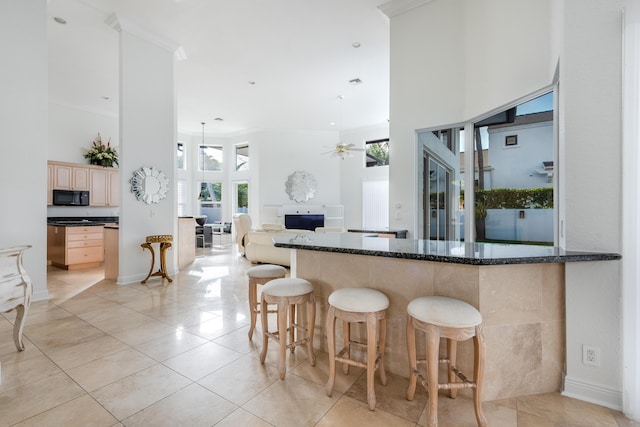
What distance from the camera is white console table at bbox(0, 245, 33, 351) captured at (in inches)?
86.4

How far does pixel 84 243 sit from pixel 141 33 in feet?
13.2

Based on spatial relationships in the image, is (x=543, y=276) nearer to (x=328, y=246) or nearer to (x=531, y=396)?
(x=531, y=396)

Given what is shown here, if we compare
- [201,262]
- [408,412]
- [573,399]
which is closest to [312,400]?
[408,412]

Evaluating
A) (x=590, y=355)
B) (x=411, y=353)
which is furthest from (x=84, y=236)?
(x=590, y=355)

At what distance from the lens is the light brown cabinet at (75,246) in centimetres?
543

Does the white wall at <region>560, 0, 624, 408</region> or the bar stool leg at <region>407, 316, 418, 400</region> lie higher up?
the white wall at <region>560, 0, 624, 408</region>

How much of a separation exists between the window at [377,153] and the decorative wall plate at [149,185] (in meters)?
6.32

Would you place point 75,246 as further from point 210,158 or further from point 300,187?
point 300,187

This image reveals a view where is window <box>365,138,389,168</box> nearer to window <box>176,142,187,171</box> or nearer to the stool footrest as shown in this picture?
window <box>176,142,187,171</box>

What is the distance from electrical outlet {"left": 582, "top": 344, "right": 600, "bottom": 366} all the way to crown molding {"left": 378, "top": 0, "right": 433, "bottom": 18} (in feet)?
12.8

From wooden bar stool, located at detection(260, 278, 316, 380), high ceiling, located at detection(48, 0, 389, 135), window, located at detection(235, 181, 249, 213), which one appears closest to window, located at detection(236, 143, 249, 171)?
window, located at detection(235, 181, 249, 213)

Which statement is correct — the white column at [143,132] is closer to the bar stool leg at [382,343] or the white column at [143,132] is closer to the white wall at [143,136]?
the white wall at [143,136]

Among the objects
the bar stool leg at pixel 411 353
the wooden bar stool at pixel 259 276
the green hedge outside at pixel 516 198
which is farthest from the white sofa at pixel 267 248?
the bar stool leg at pixel 411 353

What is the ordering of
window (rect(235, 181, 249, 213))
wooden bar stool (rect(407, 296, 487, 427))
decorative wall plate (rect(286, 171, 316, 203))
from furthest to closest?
1. window (rect(235, 181, 249, 213))
2. decorative wall plate (rect(286, 171, 316, 203))
3. wooden bar stool (rect(407, 296, 487, 427))
